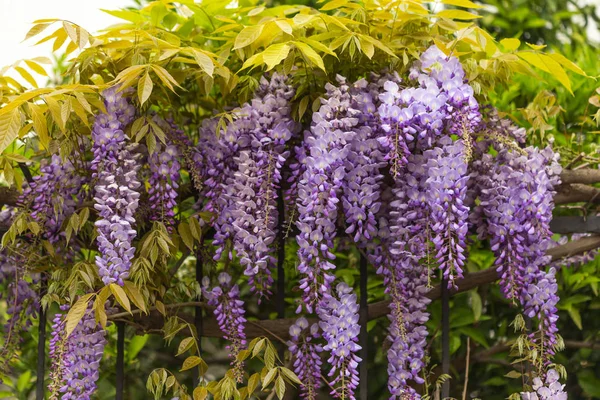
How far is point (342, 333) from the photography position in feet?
6.14

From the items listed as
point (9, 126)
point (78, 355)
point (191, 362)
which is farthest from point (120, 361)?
point (9, 126)

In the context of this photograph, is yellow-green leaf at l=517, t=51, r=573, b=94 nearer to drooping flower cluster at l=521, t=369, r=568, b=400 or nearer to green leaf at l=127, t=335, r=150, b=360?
drooping flower cluster at l=521, t=369, r=568, b=400

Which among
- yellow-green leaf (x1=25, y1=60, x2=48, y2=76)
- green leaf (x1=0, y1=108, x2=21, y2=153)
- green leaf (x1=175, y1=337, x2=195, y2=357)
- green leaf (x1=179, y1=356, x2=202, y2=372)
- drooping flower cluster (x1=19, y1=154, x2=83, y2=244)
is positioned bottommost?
green leaf (x1=179, y1=356, x2=202, y2=372)

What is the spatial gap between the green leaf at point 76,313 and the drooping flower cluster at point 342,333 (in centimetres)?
61

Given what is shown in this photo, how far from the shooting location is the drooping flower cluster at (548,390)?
199 cm

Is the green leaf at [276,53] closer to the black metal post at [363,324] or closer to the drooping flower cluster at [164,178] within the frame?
the drooping flower cluster at [164,178]

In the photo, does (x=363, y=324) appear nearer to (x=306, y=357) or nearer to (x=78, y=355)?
(x=306, y=357)

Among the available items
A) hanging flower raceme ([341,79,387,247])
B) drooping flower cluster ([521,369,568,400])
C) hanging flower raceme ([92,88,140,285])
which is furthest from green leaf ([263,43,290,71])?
drooping flower cluster ([521,369,568,400])

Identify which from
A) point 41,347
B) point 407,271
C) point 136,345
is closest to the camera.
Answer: point 407,271

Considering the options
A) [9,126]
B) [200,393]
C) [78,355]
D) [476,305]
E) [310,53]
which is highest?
[310,53]

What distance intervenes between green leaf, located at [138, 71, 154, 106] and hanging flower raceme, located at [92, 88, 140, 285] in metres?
0.09

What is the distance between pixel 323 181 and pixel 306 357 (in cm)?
54

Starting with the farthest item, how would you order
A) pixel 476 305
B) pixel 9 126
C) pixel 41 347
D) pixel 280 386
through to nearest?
pixel 476 305
pixel 41 347
pixel 280 386
pixel 9 126

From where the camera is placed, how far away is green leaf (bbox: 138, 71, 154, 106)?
165cm
